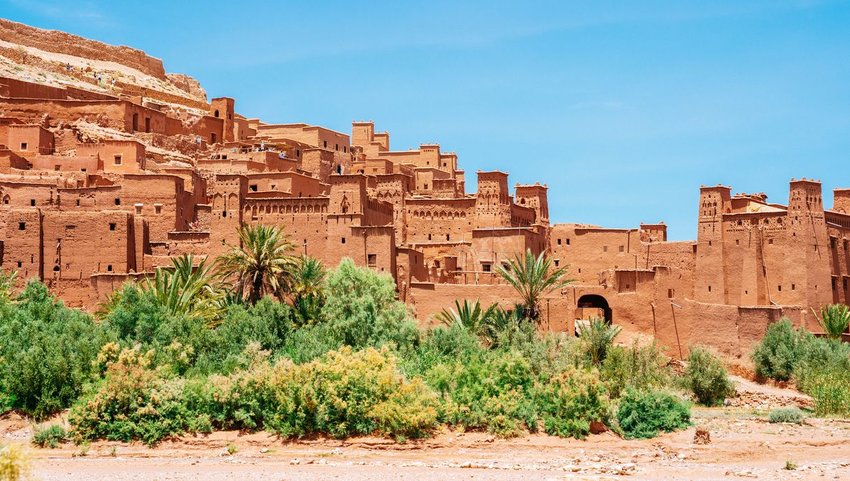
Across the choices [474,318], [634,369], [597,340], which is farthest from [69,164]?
[634,369]

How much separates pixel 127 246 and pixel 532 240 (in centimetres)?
1423

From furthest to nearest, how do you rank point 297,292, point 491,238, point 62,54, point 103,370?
1. point 62,54
2. point 491,238
3. point 297,292
4. point 103,370

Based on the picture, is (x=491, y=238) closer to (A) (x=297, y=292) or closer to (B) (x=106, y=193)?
(A) (x=297, y=292)

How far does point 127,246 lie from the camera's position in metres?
43.5

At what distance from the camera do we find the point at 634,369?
36.8m

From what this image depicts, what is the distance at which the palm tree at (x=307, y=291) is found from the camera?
38.2m

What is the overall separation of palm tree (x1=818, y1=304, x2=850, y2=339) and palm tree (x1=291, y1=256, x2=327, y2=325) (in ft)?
55.7

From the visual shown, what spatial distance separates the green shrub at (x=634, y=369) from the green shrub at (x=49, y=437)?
534 inches

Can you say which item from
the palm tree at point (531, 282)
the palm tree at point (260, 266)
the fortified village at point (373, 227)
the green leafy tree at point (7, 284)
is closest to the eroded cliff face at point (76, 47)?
the fortified village at point (373, 227)

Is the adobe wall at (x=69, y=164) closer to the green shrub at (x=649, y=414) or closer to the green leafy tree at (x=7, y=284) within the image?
the green leafy tree at (x=7, y=284)

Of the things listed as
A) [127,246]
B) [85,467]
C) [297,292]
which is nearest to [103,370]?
[85,467]

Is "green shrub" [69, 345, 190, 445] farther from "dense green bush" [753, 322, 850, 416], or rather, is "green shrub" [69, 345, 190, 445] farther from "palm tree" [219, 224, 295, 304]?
"dense green bush" [753, 322, 850, 416]

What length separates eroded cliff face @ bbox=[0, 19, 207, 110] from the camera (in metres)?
60.4

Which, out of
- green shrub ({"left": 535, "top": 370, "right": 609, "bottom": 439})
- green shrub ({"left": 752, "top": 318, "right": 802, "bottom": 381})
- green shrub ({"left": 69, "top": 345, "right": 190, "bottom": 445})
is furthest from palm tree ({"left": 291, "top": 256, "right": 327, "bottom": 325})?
green shrub ({"left": 752, "top": 318, "right": 802, "bottom": 381})
